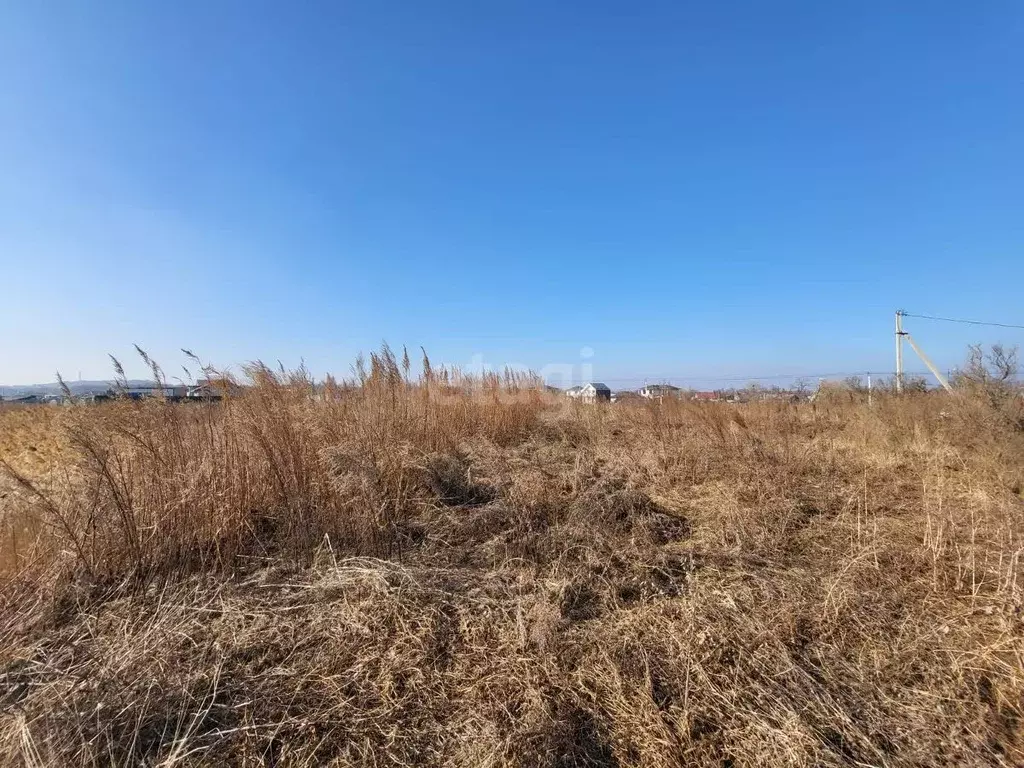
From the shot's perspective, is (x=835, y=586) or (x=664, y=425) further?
(x=664, y=425)

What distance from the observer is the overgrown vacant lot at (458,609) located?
1.71 meters

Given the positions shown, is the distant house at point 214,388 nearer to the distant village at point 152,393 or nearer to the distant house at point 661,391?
the distant village at point 152,393

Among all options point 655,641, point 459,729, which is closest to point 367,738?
point 459,729

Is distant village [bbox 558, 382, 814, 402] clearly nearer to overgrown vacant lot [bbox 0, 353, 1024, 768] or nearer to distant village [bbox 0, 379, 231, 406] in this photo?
overgrown vacant lot [bbox 0, 353, 1024, 768]

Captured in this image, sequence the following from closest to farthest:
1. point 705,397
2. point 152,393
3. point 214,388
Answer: point 152,393
point 214,388
point 705,397

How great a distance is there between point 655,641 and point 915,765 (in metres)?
0.96

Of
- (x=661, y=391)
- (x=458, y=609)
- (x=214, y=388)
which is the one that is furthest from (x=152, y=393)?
(x=661, y=391)

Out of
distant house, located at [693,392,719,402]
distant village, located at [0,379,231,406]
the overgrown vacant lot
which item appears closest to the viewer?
the overgrown vacant lot

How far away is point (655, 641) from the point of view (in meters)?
2.24

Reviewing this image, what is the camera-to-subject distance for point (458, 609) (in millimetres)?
2523

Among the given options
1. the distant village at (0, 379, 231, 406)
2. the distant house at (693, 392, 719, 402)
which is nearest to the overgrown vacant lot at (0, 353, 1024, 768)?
the distant village at (0, 379, 231, 406)

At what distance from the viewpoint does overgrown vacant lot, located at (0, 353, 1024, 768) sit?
1709 mm

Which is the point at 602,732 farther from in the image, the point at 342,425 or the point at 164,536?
the point at 342,425

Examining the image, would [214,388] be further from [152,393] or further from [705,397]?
[705,397]
